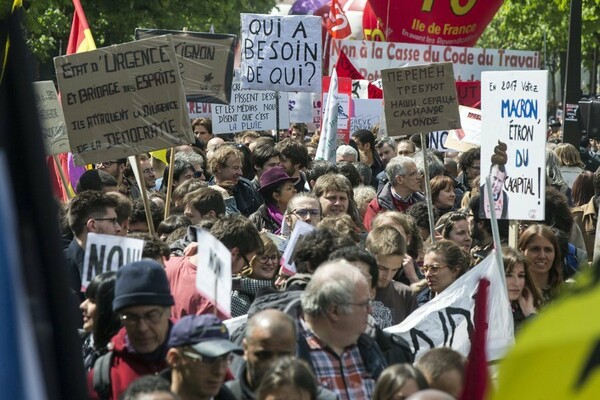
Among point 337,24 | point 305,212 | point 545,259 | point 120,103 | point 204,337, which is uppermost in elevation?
point 337,24

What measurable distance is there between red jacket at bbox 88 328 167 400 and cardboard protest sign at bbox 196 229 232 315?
1.28 feet

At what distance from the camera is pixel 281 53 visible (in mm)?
13594

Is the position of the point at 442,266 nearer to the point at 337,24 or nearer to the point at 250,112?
the point at 250,112

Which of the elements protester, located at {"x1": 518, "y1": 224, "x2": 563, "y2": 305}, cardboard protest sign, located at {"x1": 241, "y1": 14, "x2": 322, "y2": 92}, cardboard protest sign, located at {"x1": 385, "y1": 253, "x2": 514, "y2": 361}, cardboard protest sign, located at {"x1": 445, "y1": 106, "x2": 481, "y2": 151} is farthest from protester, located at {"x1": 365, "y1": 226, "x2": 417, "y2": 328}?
cardboard protest sign, located at {"x1": 445, "y1": 106, "x2": 481, "y2": 151}

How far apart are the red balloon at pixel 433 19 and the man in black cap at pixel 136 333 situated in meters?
17.1

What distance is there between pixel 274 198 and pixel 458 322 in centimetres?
310

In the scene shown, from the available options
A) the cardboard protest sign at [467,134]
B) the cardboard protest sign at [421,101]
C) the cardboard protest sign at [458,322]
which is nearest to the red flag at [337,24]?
the cardboard protest sign at [467,134]

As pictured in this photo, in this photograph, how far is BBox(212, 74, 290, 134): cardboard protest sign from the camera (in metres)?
14.6

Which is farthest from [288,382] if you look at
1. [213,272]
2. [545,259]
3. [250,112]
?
[250,112]

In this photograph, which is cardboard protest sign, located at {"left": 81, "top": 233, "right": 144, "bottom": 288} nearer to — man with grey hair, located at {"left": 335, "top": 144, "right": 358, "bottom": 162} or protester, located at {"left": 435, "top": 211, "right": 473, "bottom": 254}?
protester, located at {"left": 435, "top": 211, "right": 473, "bottom": 254}

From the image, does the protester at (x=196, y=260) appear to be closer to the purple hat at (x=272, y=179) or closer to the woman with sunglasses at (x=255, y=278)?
the woman with sunglasses at (x=255, y=278)

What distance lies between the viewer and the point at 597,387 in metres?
1.77

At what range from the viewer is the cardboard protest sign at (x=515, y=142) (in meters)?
8.46

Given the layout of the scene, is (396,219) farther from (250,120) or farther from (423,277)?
(250,120)
